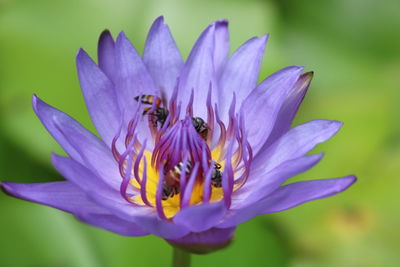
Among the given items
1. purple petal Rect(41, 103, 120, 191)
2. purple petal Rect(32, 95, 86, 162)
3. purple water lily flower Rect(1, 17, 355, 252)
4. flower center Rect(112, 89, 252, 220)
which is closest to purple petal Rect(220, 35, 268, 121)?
purple water lily flower Rect(1, 17, 355, 252)

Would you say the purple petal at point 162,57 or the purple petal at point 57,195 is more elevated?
the purple petal at point 162,57

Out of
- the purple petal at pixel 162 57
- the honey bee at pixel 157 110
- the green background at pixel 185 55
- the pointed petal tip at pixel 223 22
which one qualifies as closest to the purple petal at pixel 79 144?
the honey bee at pixel 157 110

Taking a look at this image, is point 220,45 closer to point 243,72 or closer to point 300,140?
point 243,72

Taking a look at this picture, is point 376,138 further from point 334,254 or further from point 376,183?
point 334,254

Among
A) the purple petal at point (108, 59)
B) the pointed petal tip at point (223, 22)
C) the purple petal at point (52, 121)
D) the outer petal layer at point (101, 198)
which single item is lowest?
the outer petal layer at point (101, 198)

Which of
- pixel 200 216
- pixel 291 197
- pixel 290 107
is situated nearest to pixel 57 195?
pixel 200 216

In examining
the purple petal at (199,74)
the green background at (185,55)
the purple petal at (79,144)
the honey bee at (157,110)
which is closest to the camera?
the purple petal at (79,144)

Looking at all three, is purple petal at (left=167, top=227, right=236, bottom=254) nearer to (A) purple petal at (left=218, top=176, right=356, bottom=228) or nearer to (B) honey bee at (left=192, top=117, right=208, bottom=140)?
(A) purple petal at (left=218, top=176, right=356, bottom=228)

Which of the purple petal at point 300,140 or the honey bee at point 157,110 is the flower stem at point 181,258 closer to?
the purple petal at point 300,140
